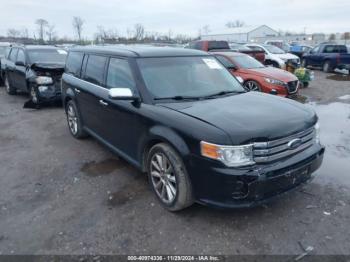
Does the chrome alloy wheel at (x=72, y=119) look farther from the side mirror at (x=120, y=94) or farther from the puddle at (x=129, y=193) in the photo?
the side mirror at (x=120, y=94)

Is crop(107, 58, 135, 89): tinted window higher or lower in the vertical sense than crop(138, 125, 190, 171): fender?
higher

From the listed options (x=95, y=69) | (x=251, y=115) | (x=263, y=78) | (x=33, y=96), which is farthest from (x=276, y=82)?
(x=33, y=96)

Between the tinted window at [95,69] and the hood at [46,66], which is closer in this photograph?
the tinted window at [95,69]

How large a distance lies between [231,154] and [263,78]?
6.93 meters

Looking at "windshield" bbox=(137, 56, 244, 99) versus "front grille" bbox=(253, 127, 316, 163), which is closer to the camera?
"front grille" bbox=(253, 127, 316, 163)

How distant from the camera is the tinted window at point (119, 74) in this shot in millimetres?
3982

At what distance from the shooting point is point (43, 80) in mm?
8641

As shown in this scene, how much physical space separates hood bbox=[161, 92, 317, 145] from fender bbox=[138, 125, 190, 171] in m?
0.28

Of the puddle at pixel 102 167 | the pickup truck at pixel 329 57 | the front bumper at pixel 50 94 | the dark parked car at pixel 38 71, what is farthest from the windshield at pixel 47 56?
the pickup truck at pixel 329 57

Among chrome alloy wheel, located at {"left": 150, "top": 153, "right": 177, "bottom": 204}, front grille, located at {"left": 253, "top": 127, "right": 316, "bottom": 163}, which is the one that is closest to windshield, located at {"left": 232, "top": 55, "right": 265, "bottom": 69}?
front grille, located at {"left": 253, "top": 127, "right": 316, "bottom": 163}

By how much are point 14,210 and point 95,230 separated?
118 centimetres

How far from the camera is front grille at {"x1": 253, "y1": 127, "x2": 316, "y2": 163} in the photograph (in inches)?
114

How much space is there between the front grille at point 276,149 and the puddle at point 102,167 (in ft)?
8.41

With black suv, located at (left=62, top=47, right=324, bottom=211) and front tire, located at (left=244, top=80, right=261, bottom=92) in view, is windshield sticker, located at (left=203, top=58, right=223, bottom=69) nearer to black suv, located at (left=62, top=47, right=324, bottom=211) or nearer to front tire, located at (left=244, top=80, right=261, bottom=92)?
black suv, located at (left=62, top=47, right=324, bottom=211)
